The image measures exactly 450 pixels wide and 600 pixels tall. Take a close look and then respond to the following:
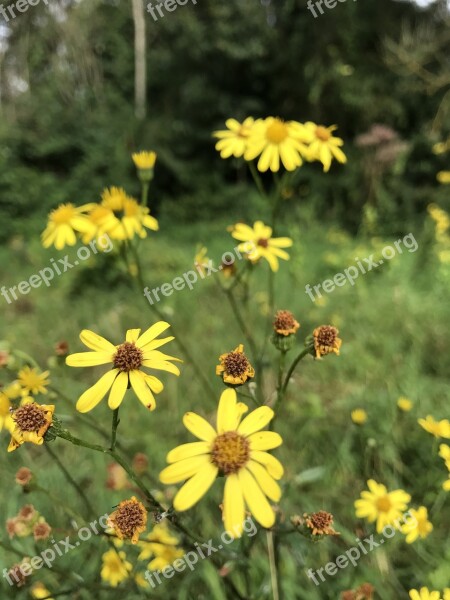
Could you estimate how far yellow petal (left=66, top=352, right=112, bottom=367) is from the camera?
886mm

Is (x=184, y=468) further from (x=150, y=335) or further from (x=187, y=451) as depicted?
(x=150, y=335)

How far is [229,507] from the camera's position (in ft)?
2.42

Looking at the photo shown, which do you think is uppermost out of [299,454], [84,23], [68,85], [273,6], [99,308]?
[84,23]

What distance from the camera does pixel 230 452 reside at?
0.78 m

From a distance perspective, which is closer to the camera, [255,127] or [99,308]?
[255,127]

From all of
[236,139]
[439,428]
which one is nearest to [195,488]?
[439,428]

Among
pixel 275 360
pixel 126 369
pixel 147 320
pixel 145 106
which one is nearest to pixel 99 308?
pixel 147 320

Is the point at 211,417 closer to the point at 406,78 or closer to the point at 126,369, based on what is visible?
the point at 126,369

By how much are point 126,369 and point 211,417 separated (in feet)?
5.03

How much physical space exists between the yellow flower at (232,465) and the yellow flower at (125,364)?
0.11m

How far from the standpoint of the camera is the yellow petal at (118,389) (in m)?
0.82

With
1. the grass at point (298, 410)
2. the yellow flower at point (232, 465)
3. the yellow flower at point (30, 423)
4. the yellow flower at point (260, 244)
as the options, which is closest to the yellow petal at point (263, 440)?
the yellow flower at point (232, 465)

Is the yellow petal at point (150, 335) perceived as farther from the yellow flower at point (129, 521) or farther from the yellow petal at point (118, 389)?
the yellow flower at point (129, 521)

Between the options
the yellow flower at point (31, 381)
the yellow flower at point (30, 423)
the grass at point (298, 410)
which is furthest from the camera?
the grass at point (298, 410)
